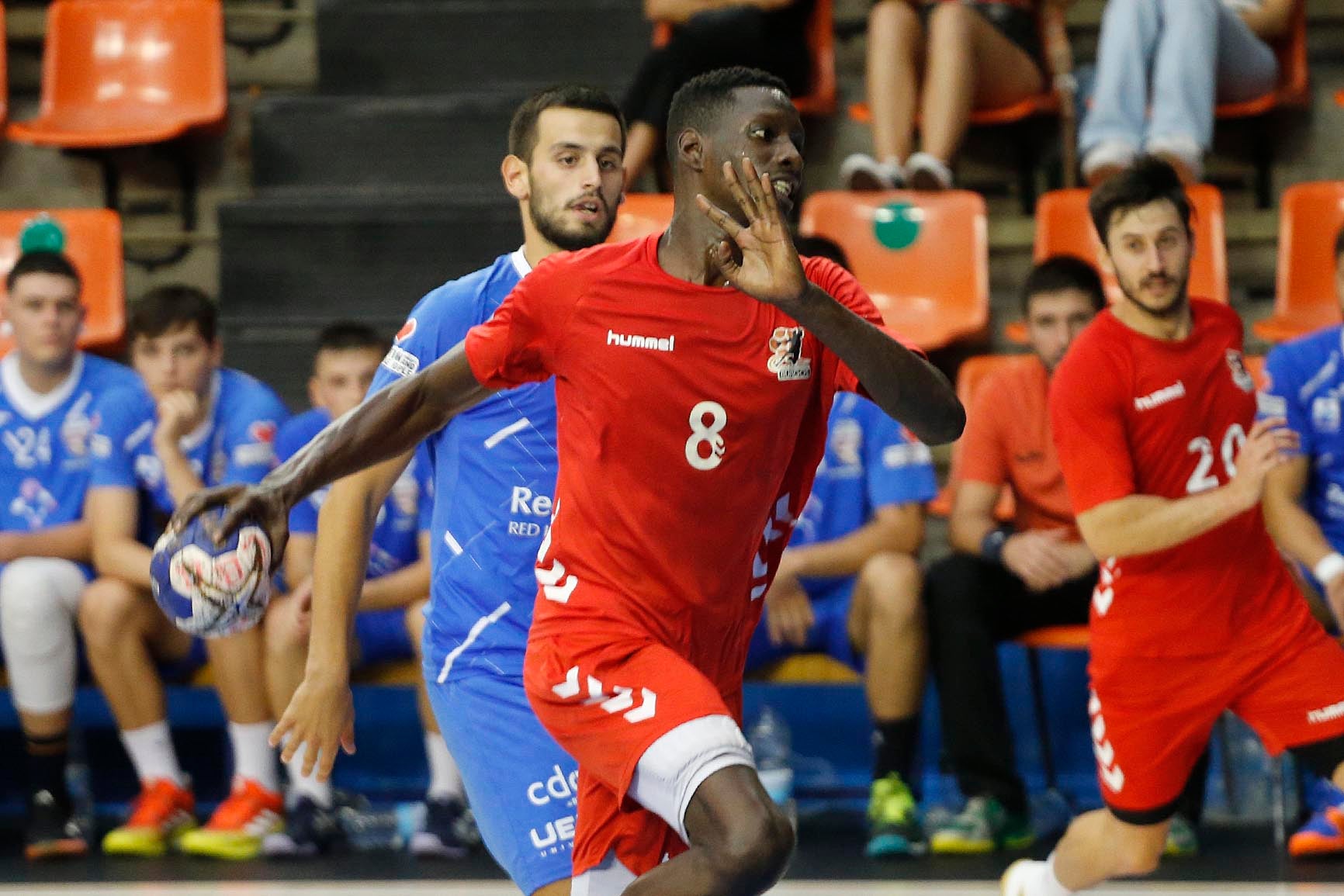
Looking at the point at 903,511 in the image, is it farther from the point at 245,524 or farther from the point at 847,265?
the point at 245,524

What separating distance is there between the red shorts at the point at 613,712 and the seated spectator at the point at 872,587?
7.35ft

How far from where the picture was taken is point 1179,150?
6.45 m

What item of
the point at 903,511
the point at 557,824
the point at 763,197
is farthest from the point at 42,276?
the point at 763,197

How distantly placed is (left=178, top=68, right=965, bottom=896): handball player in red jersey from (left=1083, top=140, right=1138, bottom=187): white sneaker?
373 cm

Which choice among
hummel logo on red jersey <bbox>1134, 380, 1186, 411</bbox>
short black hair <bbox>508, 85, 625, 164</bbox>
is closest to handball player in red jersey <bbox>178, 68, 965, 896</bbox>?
short black hair <bbox>508, 85, 625, 164</bbox>

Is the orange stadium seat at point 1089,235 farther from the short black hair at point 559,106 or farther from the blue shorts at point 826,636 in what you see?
the short black hair at point 559,106

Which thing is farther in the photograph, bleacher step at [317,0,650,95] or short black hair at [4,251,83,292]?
bleacher step at [317,0,650,95]

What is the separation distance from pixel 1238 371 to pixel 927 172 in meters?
2.43

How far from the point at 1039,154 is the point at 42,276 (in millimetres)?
3692

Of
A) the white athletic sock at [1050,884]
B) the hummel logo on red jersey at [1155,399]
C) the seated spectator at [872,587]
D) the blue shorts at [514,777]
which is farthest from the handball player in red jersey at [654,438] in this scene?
the seated spectator at [872,587]

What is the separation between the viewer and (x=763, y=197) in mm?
2559

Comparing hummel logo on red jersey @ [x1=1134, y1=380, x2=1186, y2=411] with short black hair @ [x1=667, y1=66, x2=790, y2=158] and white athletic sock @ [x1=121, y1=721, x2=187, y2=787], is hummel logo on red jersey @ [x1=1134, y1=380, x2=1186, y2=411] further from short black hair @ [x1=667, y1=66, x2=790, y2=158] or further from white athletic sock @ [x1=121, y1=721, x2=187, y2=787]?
white athletic sock @ [x1=121, y1=721, x2=187, y2=787]

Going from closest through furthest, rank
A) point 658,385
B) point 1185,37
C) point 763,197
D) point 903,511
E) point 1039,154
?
point 763,197 → point 658,385 → point 903,511 → point 1185,37 → point 1039,154

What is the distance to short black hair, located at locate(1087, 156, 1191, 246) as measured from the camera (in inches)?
168
